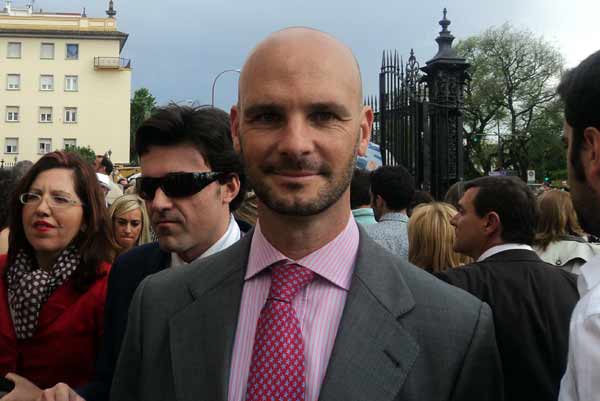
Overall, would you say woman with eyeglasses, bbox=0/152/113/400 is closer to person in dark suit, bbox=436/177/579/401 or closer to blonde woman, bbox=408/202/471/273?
person in dark suit, bbox=436/177/579/401

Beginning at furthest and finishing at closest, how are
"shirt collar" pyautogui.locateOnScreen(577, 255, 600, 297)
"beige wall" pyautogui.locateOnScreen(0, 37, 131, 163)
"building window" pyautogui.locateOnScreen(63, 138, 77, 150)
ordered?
"building window" pyautogui.locateOnScreen(63, 138, 77, 150)
"beige wall" pyautogui.locateOnScreen(0, 37, 131, 163)
"shirt collar" pyautogui.locateOnScreen(577, 255, 600, 297)

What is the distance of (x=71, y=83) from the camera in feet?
205

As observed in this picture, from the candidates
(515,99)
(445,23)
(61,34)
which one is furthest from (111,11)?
(445,23)

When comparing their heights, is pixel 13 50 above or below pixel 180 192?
above

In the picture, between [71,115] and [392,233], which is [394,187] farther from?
[71,115]

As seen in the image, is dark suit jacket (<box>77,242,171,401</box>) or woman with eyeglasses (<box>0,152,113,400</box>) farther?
woman with eyeglasses (<box>0,152,113,400</box>)

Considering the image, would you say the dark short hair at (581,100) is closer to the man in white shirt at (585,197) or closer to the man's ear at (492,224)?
the man in white shirt at (585,197)

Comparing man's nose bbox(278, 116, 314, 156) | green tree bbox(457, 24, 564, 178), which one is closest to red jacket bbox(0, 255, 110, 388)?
man's nose bbox(278, 116, 314, 156)

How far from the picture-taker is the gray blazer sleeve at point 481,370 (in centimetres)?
182

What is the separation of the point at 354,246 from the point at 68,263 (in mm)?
1620

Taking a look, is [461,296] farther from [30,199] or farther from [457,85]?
[457,85]

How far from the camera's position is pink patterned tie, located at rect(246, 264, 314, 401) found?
72.1 inches

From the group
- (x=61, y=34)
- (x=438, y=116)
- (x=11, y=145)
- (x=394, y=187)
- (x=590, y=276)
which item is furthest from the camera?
(x=61, y=34)

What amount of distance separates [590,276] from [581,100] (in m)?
0.47
